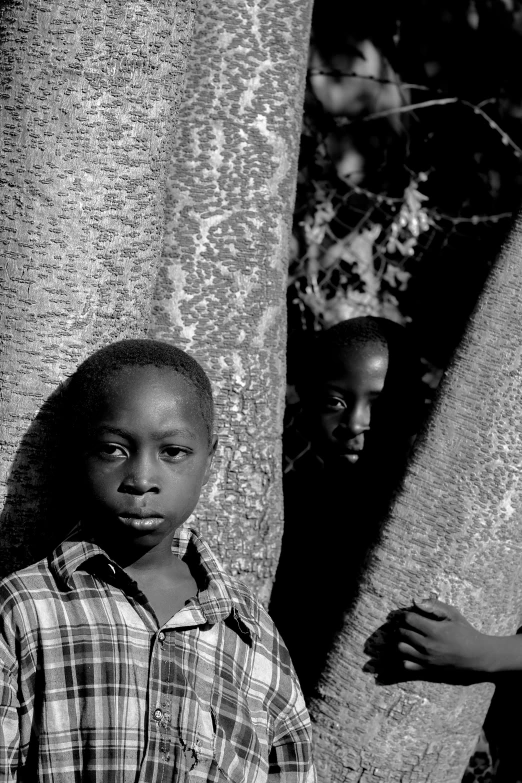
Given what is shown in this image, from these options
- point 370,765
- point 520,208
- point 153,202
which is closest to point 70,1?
point 153,202

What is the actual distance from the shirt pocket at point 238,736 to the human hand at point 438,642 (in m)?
0.36

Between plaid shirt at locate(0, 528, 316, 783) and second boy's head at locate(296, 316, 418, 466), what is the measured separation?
2.93 ft

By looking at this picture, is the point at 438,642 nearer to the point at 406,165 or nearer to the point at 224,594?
the point at 224,594

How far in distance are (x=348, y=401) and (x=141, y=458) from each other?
1.09 meters

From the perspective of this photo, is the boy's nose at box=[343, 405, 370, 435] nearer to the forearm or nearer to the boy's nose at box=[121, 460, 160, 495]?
the forearm

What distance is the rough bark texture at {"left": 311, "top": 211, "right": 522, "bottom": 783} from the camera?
2021 millimetres

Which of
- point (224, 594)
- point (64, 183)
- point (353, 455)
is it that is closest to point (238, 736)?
point (224, 594)

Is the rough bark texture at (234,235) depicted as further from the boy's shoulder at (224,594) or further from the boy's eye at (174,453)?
the boy's eye at (174,453)

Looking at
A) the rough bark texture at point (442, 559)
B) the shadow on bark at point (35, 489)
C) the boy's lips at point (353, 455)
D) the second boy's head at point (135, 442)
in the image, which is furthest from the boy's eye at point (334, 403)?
the shadow on bark at point (35, 489)

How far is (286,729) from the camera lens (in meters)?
1.96

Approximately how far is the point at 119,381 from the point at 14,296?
29 cm

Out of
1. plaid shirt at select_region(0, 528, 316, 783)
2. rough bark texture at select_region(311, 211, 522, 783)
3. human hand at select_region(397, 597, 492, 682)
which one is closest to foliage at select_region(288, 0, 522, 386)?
rough bark texture at select_region(311, 211, 522, 783)

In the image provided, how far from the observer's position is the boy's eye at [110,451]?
183cm

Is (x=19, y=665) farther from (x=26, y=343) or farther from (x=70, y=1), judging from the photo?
(x=70, y=1)
